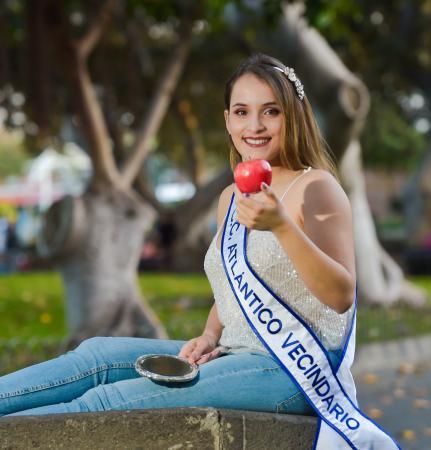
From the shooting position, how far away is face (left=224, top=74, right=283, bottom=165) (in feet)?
11.1

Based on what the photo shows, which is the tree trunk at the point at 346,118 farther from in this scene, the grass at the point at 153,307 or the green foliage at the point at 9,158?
the green foliage at the point at 9,158

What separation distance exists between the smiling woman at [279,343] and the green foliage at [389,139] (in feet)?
76.1

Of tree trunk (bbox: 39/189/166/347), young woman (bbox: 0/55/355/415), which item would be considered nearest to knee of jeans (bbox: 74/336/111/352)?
young woman (bbox: 0/55/355/415)

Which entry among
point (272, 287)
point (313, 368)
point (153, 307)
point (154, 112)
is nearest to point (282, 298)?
point (272, 287)

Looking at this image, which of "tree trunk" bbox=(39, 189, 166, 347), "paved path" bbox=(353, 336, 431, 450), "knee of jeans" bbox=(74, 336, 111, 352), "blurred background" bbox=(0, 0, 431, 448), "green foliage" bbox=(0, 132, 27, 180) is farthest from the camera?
"green foliage" bbox=(0, 132, 27, 180)

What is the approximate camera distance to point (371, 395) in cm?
824

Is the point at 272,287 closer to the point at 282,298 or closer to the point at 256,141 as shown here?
the point at 282,298

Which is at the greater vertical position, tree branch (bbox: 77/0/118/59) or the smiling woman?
tree branch (bbox: 77/0/118/59)

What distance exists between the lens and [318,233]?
3117 mm

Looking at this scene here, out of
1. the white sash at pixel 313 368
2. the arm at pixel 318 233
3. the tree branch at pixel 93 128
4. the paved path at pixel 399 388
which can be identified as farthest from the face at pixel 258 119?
the tree branch at pixel 93 128

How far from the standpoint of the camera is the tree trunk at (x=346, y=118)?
11617 mm

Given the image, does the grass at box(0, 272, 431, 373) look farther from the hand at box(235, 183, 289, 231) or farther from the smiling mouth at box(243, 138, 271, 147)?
the hand at box(235, 183, 289, 231)

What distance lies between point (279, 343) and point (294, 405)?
0.21 meters

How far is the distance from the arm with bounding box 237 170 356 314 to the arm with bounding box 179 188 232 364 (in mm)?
563
